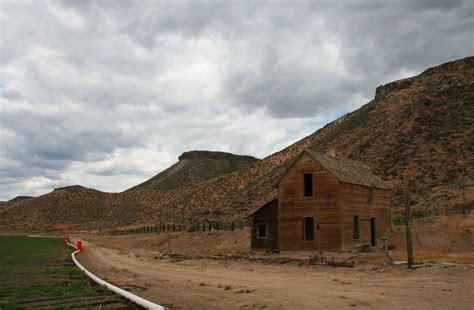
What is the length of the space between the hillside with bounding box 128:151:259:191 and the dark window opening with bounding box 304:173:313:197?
11010cm

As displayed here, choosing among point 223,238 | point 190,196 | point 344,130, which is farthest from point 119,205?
point 223,238

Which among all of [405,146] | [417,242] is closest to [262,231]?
[417,242]

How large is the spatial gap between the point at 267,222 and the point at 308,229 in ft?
9.85

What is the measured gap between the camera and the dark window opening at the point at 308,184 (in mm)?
29797

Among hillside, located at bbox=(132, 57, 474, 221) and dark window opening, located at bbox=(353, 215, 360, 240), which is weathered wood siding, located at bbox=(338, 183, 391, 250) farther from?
hillside, located at bbox=(132, 57, 474, 221)

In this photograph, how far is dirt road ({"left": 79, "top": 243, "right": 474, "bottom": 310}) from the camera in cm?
1133

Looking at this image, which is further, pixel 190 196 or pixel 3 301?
pixel 190 196

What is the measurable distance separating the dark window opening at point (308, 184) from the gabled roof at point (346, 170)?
112 cm

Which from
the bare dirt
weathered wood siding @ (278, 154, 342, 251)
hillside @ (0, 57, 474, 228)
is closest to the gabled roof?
weathered wood siding @ (278, 154, 342, 251)

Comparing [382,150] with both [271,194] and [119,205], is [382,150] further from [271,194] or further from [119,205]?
[119,205]

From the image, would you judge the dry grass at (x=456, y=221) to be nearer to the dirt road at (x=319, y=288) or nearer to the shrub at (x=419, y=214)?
the shrub at (x=419, y=214)

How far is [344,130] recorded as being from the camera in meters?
76.3

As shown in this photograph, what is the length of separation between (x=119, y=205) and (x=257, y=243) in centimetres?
10147

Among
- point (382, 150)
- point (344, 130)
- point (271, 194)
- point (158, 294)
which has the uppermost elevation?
point (344, 130)
